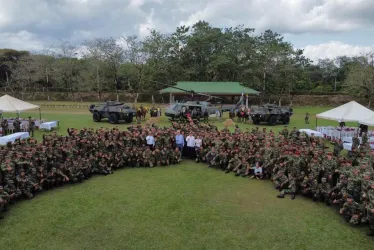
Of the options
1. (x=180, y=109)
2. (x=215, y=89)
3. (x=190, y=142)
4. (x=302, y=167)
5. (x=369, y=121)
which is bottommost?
(x=302, y=167)

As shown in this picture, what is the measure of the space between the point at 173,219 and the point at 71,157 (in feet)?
15.3

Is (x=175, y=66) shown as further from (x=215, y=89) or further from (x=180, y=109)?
(x=180, y=109)

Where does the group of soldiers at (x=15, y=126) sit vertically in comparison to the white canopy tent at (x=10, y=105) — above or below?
below

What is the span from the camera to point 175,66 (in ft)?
149

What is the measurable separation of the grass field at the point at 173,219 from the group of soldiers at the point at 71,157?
1.29ft

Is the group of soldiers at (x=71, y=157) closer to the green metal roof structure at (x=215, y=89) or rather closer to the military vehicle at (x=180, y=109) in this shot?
the military vehicle at (x=180, y=109)

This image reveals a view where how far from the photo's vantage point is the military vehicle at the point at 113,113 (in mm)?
22781

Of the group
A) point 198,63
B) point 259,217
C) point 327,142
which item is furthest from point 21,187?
point 198,63

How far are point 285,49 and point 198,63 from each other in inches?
499

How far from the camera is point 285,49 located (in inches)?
1813

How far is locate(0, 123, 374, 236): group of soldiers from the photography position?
26.9 ft

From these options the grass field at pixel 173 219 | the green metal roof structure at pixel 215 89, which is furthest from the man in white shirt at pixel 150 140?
the green metal roof structure at pixel 215 89

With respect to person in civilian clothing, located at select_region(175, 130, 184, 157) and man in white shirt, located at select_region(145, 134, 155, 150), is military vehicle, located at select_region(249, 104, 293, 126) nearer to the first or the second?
person in civilian clothing, located at select_region(175, 130, 184, 157)

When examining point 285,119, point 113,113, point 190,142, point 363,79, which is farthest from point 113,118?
point 363,79
